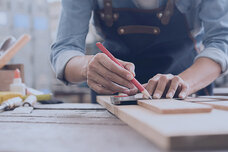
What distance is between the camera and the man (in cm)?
112

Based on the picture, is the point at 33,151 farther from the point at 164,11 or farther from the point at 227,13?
the point at 227,13

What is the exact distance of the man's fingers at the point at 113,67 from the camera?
788mm

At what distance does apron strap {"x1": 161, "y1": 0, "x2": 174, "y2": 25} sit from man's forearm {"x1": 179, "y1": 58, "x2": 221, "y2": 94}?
270mm

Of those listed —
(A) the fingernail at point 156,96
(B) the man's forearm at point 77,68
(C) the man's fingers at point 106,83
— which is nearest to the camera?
(A) the fingernail at point 156,96

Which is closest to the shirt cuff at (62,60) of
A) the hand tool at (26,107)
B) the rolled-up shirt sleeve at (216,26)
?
the hand tool at (26,107)

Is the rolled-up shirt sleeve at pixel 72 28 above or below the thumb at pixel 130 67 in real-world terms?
above

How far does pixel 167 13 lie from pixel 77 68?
0.56 metres

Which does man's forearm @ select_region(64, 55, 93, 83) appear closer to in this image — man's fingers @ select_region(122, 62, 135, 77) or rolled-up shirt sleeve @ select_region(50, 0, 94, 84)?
rolled-up shirt sleeve @ select_region(50, 0, 94, 84)

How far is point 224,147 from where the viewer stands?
36 centimetres

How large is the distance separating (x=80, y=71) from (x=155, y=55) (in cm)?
48

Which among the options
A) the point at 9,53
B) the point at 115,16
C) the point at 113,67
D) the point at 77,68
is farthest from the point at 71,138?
the point at 9,53

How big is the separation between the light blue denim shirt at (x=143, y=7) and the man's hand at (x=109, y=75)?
27 centimetres

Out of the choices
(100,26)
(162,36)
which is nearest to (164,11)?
(162,36)

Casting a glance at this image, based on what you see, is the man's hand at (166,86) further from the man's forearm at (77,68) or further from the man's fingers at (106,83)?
the man's forearm at (77,68)
